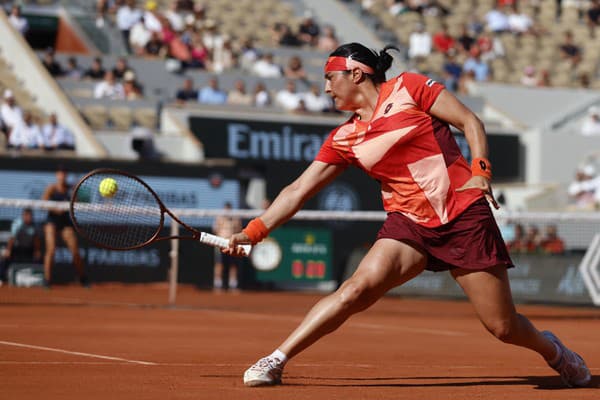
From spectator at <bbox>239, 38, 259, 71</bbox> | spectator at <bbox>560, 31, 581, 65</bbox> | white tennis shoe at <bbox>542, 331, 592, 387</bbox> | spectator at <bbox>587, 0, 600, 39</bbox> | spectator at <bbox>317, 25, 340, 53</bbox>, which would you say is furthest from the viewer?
spectator at <bbox>587, 0, 600, 39</bbox>

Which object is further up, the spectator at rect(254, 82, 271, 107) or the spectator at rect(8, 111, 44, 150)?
the spectator at rect(254, 82, 271, 107)

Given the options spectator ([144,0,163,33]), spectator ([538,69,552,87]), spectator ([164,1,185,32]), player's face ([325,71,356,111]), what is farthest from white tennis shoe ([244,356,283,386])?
spectator ([538,69,552,87])

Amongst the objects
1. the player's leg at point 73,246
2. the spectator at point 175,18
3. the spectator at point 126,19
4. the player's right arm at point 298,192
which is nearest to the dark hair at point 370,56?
the player's right arm at point 298,192

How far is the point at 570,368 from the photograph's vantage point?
7629 mm

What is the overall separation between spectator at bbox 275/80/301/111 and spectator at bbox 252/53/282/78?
80 cm

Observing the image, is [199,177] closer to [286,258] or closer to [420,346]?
[286,258]

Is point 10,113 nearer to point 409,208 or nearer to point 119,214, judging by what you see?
point 119,214

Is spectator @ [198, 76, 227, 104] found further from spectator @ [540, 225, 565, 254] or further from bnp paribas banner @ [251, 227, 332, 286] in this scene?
spectator @ [540, 225, 565, 254]

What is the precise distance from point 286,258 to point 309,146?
10.7ft

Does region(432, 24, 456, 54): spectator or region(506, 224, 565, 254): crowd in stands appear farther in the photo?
region(432, 24, 456, 54): spectator

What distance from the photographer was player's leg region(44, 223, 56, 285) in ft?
68.6

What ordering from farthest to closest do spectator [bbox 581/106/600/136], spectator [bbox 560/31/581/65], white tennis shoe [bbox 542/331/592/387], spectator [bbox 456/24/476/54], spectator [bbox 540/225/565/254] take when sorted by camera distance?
spectator [bbox 560/31/581/65] < spectator [bbox 456/24/476/54] < spectator [bbox 581/106/600/136] < spectator [bbox 540/225/565/254] < white tennis shoe [bbox 542/331/592/387]

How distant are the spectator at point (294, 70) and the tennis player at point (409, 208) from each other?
21335 mm

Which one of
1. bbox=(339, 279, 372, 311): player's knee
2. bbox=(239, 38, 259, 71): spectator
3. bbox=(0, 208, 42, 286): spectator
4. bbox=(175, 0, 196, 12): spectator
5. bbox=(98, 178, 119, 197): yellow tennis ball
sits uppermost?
bbox=(175, 0, 196, 12): spectator
